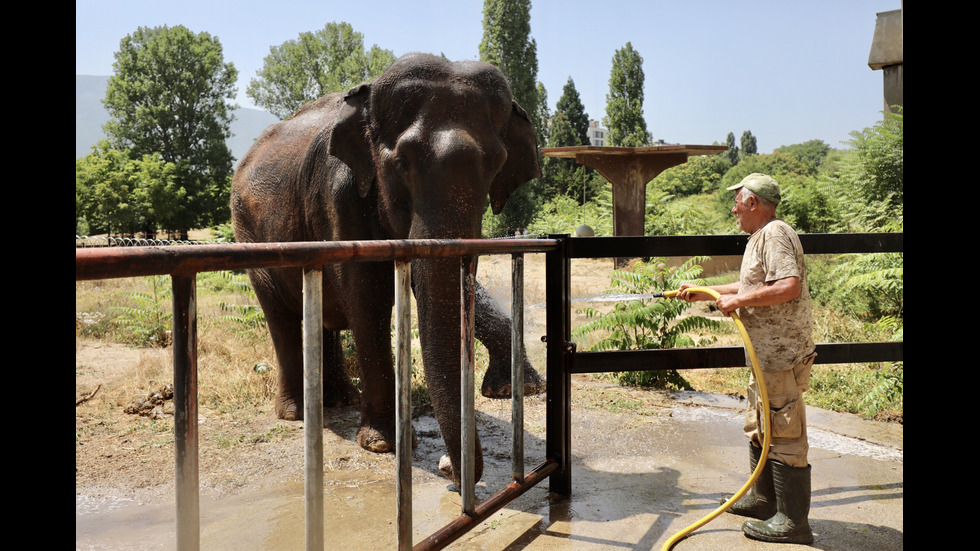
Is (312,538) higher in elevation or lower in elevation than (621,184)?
lower

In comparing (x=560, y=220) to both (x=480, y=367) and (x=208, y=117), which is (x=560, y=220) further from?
(x=208, y=117)

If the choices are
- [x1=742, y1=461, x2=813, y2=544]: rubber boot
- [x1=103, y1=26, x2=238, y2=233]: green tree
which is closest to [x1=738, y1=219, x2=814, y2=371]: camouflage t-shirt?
[x1=742, y1=461, x2=813, y2=544]: rubber boot

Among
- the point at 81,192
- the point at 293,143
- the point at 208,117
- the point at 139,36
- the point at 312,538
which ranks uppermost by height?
the point at 139,36

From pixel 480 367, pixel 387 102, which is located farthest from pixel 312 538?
pixel 480 367

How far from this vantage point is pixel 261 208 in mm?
6109

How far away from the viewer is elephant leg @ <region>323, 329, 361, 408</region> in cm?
638

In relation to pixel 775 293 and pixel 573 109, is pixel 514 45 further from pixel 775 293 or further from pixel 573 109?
pixel 775 293

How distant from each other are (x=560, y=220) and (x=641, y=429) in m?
20.4

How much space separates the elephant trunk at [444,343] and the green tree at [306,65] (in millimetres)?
56418

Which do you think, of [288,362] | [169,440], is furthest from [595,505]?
[288,362]

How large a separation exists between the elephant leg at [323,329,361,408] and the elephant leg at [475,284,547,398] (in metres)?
1.82
